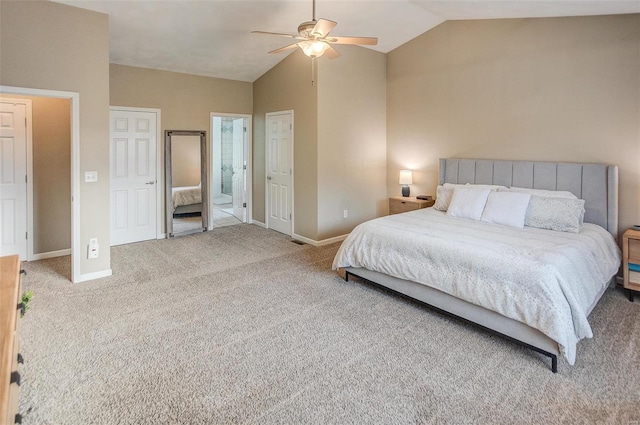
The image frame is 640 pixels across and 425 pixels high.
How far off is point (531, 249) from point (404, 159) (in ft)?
11.0

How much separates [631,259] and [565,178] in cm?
109

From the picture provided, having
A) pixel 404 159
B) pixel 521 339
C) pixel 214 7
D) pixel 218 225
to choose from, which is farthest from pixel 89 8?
pixel 521 339

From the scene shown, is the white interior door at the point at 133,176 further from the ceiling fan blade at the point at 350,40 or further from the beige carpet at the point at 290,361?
the ceiling fan blade at the point at 350,40

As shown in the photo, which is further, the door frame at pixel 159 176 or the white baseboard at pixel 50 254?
the door frame at pixel 159 176

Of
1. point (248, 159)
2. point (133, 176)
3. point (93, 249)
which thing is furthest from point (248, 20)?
point (93, 249)

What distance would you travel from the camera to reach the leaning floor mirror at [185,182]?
19.9 ft

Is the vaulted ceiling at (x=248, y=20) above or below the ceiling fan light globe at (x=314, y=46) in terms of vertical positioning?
above

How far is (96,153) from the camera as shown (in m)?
4.07

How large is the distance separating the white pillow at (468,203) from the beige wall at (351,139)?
191 cm

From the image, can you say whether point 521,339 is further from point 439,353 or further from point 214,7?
point 214,7

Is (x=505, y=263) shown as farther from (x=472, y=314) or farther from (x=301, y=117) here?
(x=301, y=117)

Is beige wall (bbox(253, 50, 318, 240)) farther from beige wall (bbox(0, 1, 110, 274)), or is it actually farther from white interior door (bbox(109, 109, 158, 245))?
beige wall (bbox(0, 1, 110, 274))

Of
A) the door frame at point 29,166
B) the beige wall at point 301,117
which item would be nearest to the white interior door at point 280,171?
the beige wall at point 301,117

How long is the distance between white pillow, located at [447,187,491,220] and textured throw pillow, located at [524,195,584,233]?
483 mm
